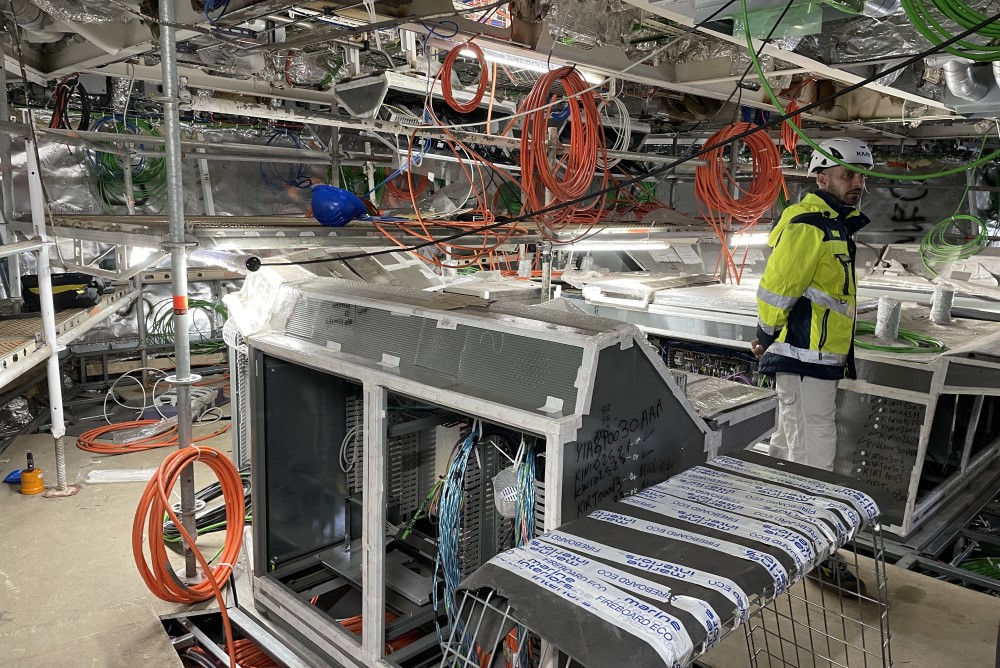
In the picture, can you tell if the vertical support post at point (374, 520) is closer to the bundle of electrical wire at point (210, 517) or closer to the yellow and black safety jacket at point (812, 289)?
the bundle of electrical wire at point (210, 517)

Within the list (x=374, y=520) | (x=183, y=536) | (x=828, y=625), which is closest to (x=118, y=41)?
(x=183, y=536)

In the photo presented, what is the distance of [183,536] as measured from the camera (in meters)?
2.85

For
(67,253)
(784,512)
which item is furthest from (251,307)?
(67,253)

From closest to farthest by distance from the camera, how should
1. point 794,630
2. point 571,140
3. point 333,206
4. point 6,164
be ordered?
point 794,630 < point 333,206 < point 571,140 < point 6,164

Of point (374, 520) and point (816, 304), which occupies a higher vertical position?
point (816, 304)

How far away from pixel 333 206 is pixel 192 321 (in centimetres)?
488

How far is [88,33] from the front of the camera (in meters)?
2.83

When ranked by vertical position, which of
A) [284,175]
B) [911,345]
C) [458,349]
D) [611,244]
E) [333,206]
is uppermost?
[284,175]

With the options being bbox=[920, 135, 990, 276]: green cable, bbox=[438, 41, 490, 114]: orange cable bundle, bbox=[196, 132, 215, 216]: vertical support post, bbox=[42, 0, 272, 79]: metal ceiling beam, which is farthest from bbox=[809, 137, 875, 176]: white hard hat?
bbox=[196, 132, 215, 216]: vertical support post

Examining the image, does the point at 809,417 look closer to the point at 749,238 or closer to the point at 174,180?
the point at 749,238

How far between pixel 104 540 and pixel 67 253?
12.9ft

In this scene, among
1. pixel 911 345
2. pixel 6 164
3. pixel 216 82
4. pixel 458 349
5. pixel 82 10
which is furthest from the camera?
pixel 216 82

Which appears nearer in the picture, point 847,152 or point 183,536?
point 183,536

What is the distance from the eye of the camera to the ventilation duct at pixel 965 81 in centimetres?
300
